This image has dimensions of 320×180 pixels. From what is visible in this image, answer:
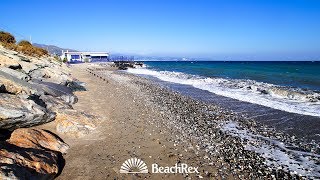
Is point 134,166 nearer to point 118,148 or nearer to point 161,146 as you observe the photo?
point 118,148

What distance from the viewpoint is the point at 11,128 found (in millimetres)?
8945

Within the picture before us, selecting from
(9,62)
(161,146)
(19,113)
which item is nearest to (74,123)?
(19,113)

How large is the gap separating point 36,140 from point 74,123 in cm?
242

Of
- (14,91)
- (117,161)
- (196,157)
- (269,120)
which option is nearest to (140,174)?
(117,161)

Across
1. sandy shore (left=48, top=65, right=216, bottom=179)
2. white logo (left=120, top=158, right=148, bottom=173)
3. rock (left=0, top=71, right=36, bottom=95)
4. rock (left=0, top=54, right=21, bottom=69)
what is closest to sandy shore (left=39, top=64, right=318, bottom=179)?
sandy shore (left=48, top=65, right=216, bottom=179)

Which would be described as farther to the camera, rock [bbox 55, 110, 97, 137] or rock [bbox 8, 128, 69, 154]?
rock [bbox 55, 110, 97, 137]

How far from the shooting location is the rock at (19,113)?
843 centimetres

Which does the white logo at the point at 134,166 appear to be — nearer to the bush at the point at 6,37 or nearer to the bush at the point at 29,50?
the bush at the point at 29,50

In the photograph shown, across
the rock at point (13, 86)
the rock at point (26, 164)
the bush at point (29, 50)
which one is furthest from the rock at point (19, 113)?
the bush at point (29, 50)

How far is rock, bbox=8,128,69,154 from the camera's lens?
306 inches

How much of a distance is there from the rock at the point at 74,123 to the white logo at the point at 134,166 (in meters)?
3.00

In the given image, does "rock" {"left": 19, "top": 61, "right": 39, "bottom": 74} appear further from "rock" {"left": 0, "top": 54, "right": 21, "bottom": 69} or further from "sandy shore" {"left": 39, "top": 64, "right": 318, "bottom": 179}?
"sandy shore" {"left": 39, "top": 64, "right": 318, "bottom": 179}

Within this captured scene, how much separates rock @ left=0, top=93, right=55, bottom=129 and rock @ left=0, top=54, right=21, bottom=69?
298 inches

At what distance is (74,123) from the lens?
10.6 metres
